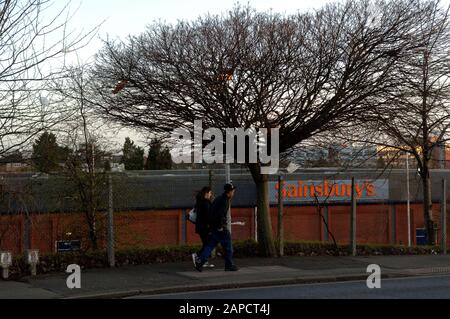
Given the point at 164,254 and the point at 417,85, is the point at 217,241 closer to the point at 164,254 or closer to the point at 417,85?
the point at 164,254

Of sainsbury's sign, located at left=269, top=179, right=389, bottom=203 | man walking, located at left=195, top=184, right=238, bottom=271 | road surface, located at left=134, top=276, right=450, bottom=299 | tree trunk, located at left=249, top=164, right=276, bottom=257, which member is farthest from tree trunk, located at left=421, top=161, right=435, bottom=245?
sainsbury's sign, located at left=269, top=179, right=389, bottom=203

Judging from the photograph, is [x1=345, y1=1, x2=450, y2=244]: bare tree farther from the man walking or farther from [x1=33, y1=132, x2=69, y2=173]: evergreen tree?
[x1=33, y1=132, x2=69, y2=173]: evergreen tree

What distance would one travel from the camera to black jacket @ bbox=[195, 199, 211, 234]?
13.0 m

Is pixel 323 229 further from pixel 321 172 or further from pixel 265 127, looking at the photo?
pixel 265 127

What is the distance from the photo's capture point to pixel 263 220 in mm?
15688

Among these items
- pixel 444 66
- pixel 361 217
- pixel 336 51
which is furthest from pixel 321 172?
pixel 336 51

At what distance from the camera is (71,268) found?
13109mm

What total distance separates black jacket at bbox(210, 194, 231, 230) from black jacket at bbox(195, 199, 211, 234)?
15 cm

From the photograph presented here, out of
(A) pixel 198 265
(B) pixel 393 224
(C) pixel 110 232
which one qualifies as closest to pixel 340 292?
(A) pixel 198 265

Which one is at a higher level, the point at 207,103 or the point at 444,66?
the point at 444,66

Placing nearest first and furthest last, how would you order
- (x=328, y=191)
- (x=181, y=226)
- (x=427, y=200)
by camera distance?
1. (x=427, y=200)
2. (x=181, y=226)
3. (x=328, y=191)

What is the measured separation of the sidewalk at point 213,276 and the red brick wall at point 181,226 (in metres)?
2.51

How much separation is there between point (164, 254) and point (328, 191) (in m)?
20.9

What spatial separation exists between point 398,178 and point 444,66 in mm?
20668
